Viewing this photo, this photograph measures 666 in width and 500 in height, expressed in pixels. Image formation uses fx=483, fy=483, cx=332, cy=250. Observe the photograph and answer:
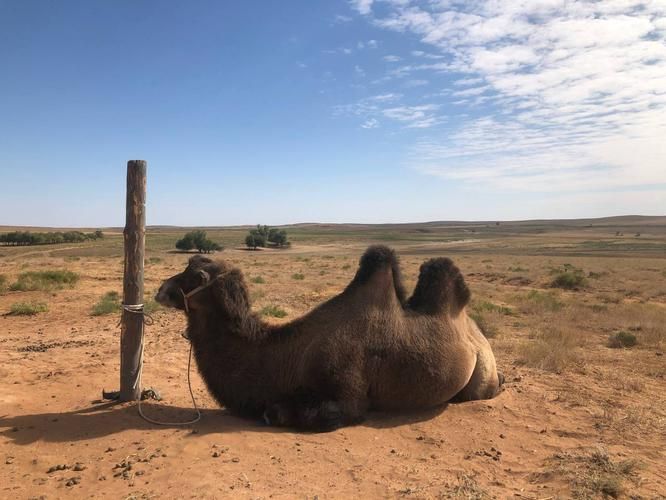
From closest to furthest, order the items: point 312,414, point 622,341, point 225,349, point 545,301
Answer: point 312,414 < point 225,349 < point 622,341 < point 545,301

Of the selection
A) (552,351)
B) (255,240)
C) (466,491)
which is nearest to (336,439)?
(466,491)

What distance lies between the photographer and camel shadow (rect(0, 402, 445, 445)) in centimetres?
548

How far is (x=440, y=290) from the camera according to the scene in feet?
21.9

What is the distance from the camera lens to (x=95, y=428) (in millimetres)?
5676

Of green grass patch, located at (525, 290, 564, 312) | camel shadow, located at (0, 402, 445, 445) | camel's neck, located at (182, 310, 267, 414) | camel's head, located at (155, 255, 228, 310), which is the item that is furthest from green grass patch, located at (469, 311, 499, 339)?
camel's head, located at (155, 255, 228, 310)

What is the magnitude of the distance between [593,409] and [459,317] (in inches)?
92.8

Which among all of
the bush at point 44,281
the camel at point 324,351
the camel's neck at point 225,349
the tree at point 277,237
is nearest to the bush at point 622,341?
the camel at point 324,351

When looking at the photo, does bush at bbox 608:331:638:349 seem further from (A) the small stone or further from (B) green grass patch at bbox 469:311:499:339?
(A) the small stone

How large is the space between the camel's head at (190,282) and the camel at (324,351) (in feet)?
0.04

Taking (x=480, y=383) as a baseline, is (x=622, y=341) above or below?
below

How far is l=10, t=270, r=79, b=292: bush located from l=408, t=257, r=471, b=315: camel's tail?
16036 millimetres

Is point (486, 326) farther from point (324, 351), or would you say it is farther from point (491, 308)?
point (324, 351)

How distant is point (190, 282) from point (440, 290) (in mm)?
3327

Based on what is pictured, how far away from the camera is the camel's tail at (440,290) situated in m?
6.66
